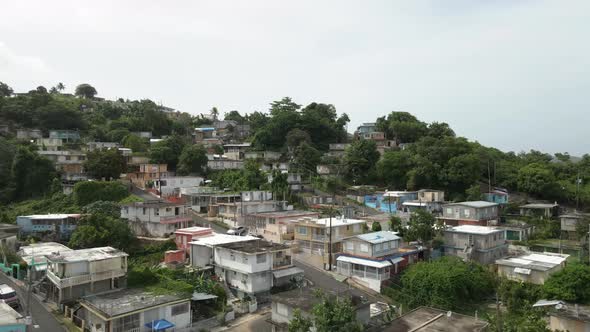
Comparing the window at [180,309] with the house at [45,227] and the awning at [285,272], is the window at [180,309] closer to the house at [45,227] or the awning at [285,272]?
the awning at [285,272]

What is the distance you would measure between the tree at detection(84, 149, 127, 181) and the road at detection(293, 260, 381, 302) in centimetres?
2603

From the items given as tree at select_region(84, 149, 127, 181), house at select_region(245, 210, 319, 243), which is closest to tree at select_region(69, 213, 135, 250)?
house at select_region(245, 210, 319, 243)

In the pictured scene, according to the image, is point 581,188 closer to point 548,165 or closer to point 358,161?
point 548,165

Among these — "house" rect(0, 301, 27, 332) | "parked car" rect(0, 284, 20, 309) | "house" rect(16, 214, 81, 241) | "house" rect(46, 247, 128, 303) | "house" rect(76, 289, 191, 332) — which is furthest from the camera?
"house" rect(16, 214, 81, 241)

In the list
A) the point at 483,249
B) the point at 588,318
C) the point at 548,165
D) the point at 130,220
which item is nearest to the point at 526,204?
the point at 548,165

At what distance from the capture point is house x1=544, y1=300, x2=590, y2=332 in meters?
17.3

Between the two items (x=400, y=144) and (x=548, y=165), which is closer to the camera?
(x=548, y=165)

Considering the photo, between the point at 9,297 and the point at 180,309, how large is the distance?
→ 7842 millimetres

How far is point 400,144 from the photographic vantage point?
202ft

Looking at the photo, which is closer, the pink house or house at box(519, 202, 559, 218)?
the pink house

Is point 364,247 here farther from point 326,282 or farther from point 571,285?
point 571,285

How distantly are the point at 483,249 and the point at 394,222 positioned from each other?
636 centimetres

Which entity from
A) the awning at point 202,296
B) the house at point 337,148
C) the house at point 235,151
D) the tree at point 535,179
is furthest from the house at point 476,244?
the house at point 235,151

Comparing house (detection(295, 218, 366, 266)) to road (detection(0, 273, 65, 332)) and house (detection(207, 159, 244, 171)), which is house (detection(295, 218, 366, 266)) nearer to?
road (detection(0, 273, 65, 332))
